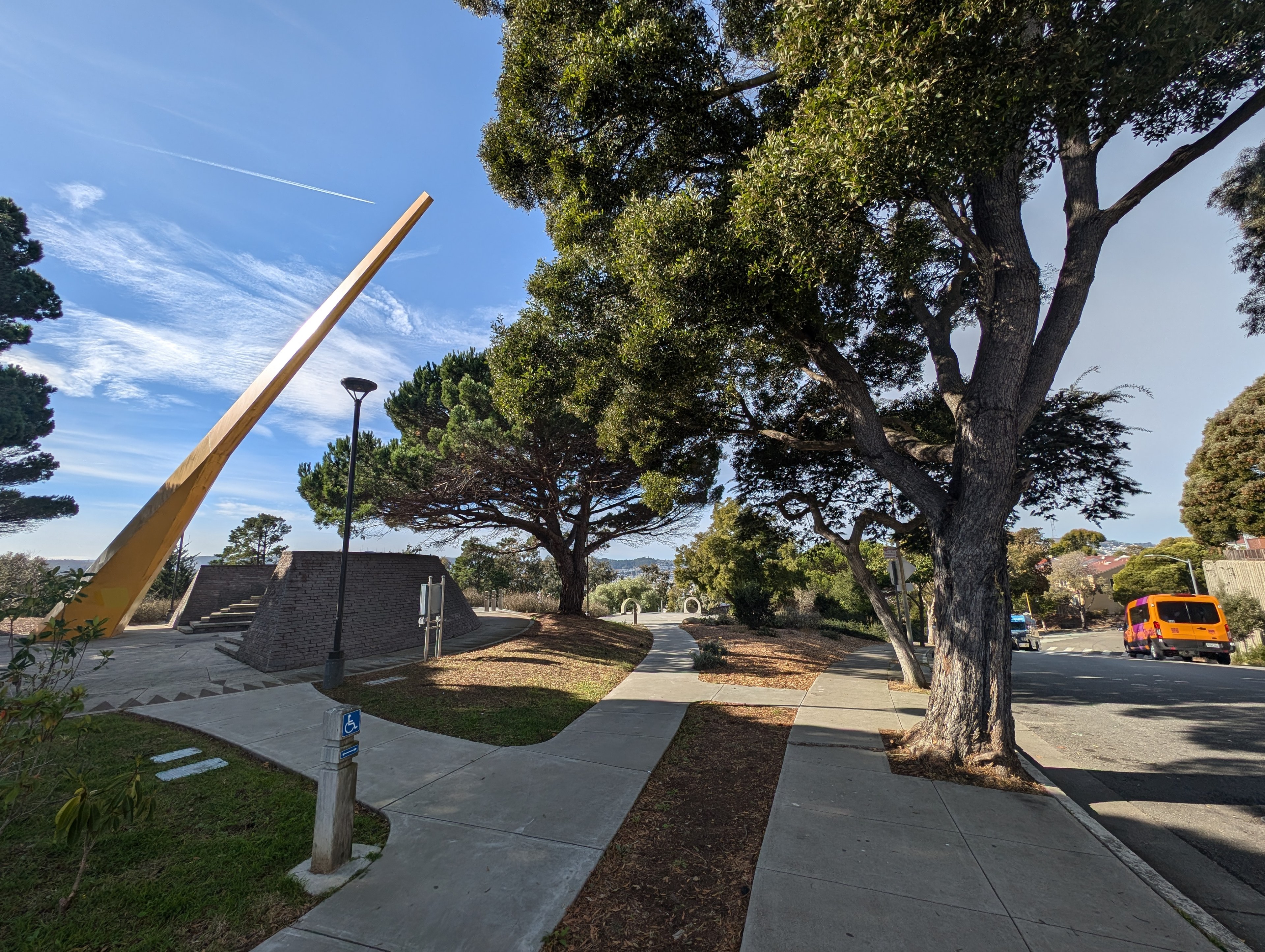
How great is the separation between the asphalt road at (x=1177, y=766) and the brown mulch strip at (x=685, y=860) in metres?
3.05

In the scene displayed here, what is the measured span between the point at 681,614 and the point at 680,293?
2178 cm

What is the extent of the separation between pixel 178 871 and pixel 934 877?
5042 millimetres

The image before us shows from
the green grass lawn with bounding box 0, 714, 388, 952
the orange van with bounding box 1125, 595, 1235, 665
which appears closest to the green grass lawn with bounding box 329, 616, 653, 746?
the green grass lawn with bounding box 0, 714, 388, 952

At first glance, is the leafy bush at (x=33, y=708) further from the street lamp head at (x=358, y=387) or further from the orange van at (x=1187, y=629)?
the orange van at (x=1187, y=629)

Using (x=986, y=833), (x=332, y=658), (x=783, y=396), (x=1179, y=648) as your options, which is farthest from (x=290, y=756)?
(x=1179, y=648)

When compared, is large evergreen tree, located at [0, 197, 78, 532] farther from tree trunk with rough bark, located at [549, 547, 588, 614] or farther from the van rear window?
the van rear window

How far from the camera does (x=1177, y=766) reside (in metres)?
6.29

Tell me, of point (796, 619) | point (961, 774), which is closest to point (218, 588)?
point (961, 774)

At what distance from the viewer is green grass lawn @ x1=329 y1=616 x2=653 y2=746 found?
6.66 metres

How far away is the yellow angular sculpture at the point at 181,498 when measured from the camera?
8.73 meters

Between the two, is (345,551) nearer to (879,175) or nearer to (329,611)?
(329,611)

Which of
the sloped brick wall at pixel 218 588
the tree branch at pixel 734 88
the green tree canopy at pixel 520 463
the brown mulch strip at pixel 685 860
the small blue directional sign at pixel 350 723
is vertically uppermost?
the tree branch at pixel 734 88

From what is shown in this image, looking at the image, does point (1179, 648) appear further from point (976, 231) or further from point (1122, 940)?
point (1122, 940)

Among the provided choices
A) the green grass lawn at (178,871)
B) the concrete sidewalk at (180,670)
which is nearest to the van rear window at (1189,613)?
the concrete sidewalk at (180,670)
